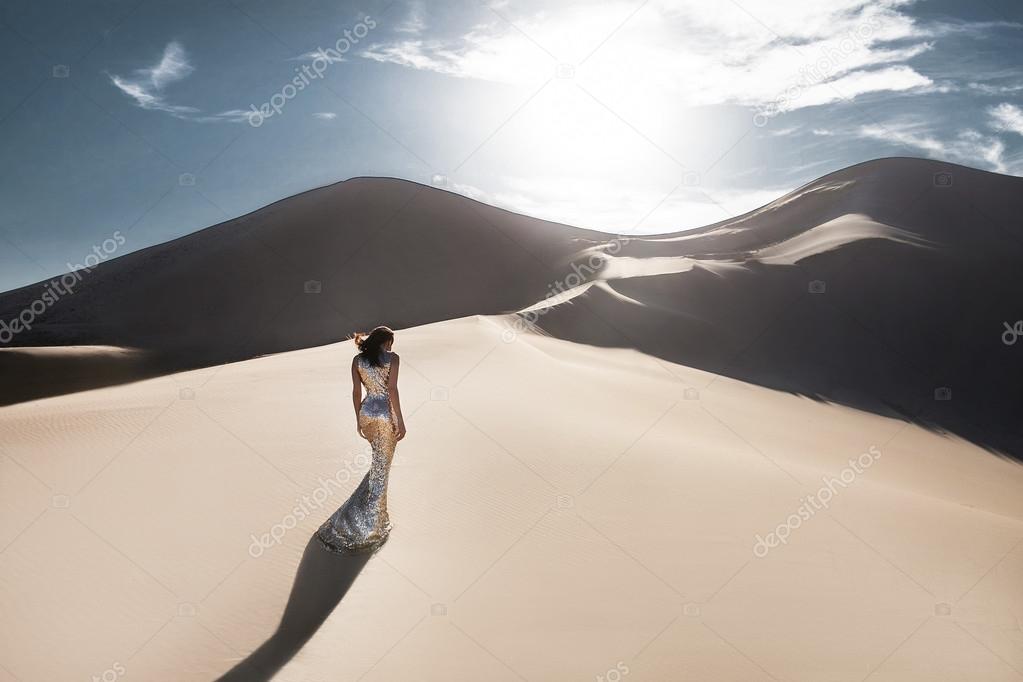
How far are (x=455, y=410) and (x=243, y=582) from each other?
162 inches

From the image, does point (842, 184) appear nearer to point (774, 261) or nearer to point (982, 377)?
point (774, 261)

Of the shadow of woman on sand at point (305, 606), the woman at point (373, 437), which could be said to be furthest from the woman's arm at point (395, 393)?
the shadow of woman on sand at point (305, 606)

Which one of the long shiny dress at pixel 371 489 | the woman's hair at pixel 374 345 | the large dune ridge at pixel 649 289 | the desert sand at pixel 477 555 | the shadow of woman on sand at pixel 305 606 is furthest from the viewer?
the large dune ridge at pixel 649 289

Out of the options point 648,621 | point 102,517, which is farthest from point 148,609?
point 648,621

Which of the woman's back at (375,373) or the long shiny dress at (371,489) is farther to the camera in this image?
the woman's back at (375,373)

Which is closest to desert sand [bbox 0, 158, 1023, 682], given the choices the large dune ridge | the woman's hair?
the large dune ridge

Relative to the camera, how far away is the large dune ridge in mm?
18125

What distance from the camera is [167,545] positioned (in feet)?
15.2

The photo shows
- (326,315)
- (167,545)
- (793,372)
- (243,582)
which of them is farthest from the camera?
(326,315)

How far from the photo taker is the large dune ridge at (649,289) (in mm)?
18125

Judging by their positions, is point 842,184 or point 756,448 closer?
point 756,448

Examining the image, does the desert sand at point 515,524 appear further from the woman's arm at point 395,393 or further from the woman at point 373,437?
the woman's arm at point 395,393

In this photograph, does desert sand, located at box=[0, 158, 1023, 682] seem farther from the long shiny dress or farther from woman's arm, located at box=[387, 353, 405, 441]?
woman's arm, located at box=[387, 353, 405, 441]

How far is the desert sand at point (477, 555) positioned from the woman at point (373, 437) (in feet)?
0.75
